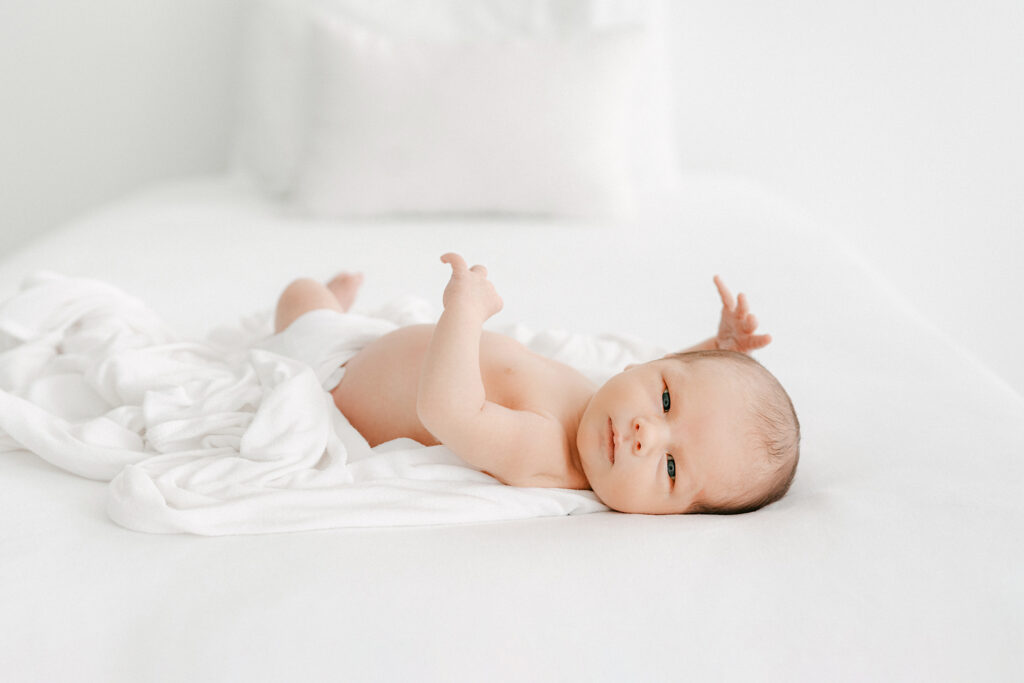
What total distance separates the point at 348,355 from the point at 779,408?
0.61 metres

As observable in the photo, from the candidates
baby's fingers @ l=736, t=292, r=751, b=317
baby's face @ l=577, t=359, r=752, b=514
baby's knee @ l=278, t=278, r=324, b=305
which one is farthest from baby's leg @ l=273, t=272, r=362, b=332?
baby's fingers @ l=736, t=292, r=751, b=317

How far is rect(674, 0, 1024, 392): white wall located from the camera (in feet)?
8.45

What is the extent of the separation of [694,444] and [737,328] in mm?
352

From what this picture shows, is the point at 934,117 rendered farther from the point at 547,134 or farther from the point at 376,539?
the point at 376,539

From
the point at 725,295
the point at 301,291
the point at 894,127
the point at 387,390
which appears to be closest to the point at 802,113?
the point at 894,127

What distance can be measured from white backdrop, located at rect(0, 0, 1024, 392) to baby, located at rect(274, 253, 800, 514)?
1.75 meters

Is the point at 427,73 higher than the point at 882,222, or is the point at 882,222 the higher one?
the point at 427,73

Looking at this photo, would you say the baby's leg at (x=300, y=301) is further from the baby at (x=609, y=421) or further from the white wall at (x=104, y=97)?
the white wall at (x=104, y=97)

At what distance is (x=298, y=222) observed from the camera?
86.1 inches

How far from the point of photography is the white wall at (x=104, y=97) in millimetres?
2756

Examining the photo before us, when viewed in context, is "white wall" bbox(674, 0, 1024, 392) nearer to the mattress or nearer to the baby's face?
the mattress

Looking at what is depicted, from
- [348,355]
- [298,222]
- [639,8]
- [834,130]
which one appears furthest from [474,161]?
[834,130]

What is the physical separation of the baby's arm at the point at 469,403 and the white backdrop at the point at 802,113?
188cm


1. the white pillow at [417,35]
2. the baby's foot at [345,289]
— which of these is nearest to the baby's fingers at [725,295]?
the baby's foot at [345,289]
